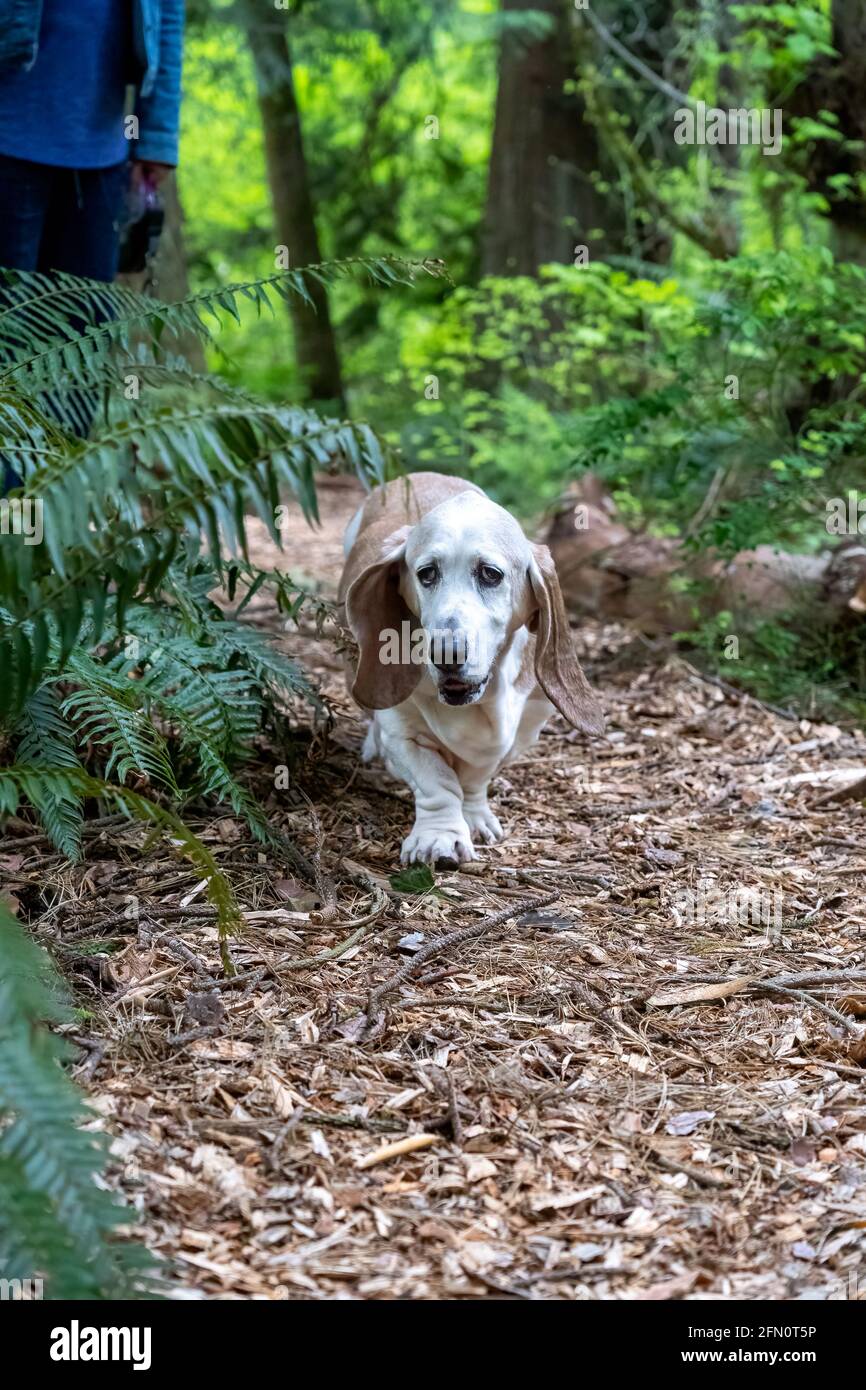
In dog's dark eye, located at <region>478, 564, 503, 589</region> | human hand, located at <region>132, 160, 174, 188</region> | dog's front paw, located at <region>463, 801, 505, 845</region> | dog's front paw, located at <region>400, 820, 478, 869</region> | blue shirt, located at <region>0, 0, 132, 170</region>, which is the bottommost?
dog's front paw, located at <region>463, 801, 505, 845</region>

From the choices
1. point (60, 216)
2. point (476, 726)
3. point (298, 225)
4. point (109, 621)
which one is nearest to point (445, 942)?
point (476, 726)

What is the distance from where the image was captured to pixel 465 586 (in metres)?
3.65

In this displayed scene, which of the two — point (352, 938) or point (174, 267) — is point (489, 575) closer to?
point (352, 938)

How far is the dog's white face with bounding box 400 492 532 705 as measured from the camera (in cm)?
351

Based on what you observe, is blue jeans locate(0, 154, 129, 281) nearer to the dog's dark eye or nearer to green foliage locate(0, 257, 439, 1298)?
green foliage locate(0, 257, 439, 1298)

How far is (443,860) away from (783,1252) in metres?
1.73

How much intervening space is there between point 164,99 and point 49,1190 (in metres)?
3.91

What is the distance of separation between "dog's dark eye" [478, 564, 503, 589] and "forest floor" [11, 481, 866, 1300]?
80 centimetres

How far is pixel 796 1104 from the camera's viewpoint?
2617mm

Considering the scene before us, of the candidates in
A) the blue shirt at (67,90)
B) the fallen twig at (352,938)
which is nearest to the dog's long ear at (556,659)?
the fallen twig at (352,938)

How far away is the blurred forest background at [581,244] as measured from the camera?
19.0ft

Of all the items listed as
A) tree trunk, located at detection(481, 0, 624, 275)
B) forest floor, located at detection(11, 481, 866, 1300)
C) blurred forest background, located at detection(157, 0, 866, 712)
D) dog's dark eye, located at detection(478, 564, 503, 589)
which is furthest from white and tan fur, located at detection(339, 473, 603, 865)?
tree trunk, located at detection(481, 0, 624, 275)
